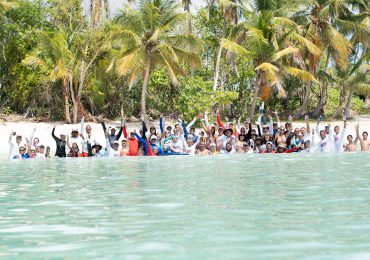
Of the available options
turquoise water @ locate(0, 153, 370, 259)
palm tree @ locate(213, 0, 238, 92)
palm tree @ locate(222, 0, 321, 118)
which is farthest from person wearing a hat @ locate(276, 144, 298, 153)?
palm tree @ locate(213, 0, 238, 92)

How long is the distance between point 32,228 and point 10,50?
27.8 metres

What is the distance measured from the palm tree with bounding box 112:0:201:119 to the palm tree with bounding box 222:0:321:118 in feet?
7.09

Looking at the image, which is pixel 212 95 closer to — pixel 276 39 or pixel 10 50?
pixel 276 39

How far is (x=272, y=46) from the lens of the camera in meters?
30.6

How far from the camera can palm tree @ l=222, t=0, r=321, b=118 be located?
2991cm

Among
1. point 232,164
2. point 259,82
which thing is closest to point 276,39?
point 259,82

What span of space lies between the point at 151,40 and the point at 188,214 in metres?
22.2

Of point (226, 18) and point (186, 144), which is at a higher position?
point (226, 18)

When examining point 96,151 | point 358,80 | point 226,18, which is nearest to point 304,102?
point 358,80

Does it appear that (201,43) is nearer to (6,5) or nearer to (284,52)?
(284,52)

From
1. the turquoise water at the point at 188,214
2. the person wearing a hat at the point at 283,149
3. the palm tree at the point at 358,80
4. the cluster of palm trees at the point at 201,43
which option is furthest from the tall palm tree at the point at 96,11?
the turquoise water at the point at 188,214

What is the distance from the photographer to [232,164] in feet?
47.0

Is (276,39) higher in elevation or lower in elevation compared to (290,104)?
higher

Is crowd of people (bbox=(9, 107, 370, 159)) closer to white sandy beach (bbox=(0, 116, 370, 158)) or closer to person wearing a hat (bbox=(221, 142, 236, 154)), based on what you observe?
person wearing a hat (bbox=(221, 142, 236, 154))
